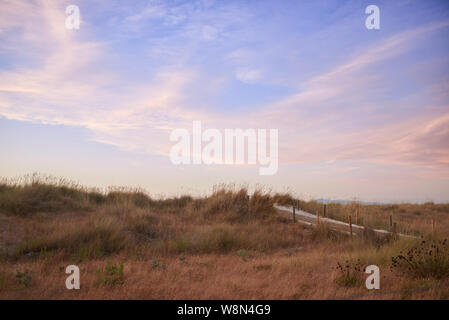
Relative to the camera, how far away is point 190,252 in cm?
958

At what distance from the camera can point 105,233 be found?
10023 mm

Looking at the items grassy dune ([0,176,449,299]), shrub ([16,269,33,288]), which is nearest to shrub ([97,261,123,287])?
grassy dune ([0,176,449,299])

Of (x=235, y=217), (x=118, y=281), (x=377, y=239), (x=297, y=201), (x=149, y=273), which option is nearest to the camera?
(x=118, y=281)

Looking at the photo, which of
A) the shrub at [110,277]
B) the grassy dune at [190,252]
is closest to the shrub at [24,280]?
the grassy dune at [190,252]

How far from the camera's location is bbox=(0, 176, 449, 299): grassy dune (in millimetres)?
5527

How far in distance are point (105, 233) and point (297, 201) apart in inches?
504

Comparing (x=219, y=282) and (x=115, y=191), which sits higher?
(x=115, y=191)

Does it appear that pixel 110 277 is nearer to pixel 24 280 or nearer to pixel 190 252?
pixel 24 280

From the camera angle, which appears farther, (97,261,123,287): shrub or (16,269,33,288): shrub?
(97,261,123,287): shrub

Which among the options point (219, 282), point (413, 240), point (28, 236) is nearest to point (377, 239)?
point (413, 240)

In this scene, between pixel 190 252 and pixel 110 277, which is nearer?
pixel 110 277

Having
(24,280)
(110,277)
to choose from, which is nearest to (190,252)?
(110,277)

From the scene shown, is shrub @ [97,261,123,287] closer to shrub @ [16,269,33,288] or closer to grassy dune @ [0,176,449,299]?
grassy dune @ [0,176,449,299]
